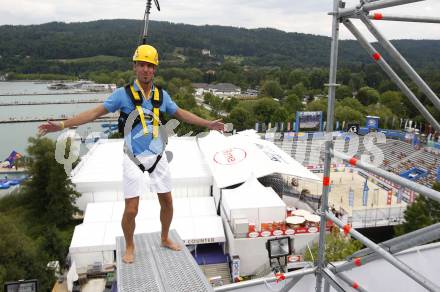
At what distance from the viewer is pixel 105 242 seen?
43.6 feet

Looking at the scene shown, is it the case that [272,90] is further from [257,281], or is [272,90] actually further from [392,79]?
[257,281]

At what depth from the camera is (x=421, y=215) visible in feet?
48.8

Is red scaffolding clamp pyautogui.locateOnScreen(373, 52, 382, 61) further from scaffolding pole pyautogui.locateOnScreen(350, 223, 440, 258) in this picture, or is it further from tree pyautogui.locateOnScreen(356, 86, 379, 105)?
tree pyautogui.locateOnScreen(356, 86, 379, 105)

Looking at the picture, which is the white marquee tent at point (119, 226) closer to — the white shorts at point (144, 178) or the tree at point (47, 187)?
the tree at point (47, 187)

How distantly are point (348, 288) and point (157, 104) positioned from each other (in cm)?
245

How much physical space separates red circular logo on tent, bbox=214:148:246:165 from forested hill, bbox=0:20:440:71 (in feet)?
261

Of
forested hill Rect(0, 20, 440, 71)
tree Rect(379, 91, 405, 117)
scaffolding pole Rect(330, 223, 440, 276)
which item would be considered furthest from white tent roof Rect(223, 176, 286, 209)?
forested hill Rect(0, 20, 440, 71)

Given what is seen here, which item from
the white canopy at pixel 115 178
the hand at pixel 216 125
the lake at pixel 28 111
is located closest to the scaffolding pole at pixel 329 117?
the hand at pixel 216 125

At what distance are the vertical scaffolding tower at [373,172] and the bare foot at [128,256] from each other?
Result: 2.97 feet

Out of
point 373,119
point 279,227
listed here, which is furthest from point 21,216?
point 373,119

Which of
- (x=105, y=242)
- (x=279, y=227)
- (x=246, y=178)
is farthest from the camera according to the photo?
(x=246, y=178)

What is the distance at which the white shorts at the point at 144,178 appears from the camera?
11.4 ft

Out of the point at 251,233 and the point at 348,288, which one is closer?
the point at 348,288

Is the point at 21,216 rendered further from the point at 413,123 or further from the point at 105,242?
the point at 413,123
